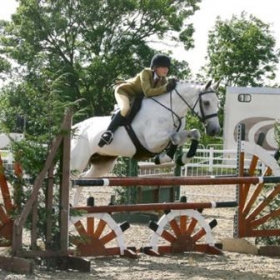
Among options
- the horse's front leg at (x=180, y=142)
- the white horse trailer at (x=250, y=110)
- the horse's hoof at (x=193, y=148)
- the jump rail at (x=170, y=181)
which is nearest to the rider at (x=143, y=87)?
the horse's front leg at (x=180, y=142)

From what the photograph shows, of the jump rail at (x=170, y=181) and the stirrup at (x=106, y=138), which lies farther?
the stirrup at (x=106, y=138)

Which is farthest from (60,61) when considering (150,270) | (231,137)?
(150,270)

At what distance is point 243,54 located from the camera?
42031 millimetres

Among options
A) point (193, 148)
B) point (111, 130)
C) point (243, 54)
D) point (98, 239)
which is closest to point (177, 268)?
point (98, 239)

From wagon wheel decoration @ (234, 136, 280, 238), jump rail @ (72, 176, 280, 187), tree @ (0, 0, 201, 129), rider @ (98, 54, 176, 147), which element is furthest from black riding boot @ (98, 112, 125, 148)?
tree @ (0, 0, 201, 129)

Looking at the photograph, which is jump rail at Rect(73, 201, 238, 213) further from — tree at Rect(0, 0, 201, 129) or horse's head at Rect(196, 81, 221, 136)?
tree at Rect(0, 0, 201, 129)

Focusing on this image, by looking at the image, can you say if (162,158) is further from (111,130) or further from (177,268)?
(177,268)

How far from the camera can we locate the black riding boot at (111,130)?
26.1 feet

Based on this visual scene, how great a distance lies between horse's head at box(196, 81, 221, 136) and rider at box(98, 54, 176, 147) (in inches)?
12.9

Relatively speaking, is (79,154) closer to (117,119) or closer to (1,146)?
(117,119)

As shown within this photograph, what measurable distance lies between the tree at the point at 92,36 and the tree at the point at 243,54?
8295 millimetres

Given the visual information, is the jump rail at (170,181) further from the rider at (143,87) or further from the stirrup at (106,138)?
the rider at (143,87)

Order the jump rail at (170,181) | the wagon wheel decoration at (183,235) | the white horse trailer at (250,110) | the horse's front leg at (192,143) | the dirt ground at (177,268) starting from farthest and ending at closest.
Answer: the white horse trailer at (250,110)
the horse's front leg at (192,143)
the wagon wheel decoration at (183,235)
the jump rail at (170,181)
the dirt ground at (177,268)

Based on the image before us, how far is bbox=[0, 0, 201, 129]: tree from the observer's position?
1281 inches
